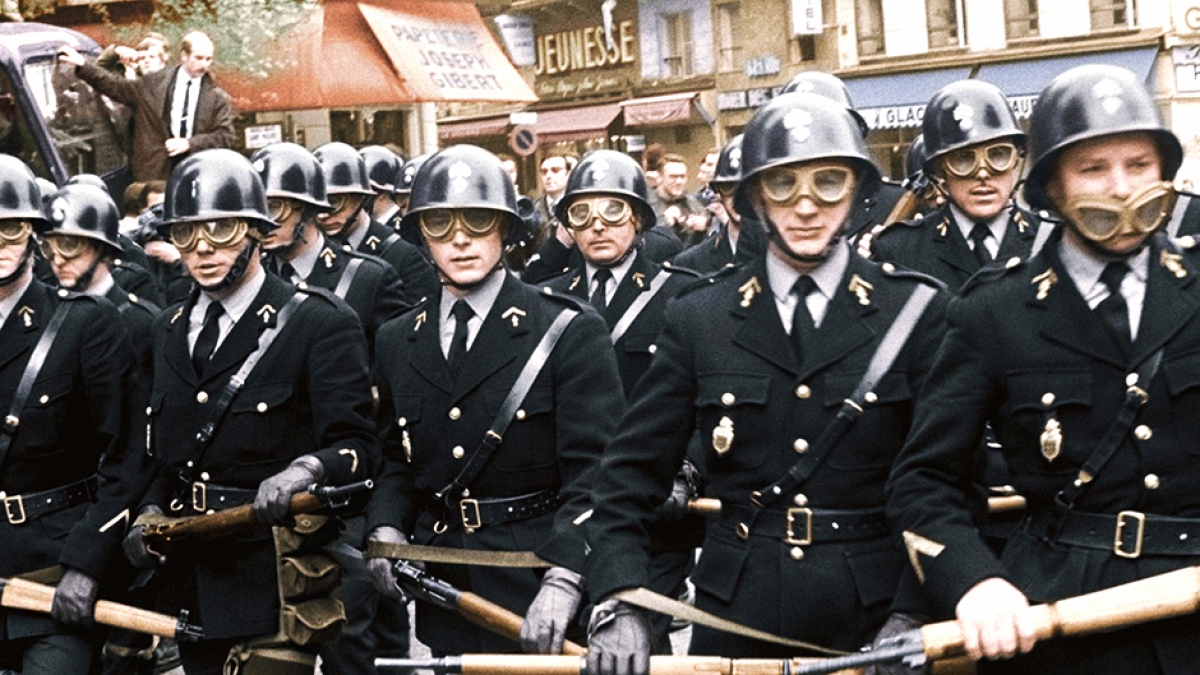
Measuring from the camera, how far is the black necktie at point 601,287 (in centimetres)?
898

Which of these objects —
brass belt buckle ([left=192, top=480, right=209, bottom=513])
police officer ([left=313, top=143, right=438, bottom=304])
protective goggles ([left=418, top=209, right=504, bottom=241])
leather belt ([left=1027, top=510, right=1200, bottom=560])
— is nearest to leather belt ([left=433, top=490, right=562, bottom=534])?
protective goggles ([left=418, top=209, right=504, bottom=241])

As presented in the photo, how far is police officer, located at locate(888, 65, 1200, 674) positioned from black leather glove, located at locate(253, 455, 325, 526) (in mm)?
2291

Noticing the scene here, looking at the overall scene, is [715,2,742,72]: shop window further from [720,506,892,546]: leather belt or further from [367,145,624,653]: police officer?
[720,506,892,546]: leather belt

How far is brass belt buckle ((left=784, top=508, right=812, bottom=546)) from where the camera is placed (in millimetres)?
4789

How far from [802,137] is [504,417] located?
1.49m

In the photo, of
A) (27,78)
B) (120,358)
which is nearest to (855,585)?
(120,358)

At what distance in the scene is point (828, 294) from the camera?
16.3 feet

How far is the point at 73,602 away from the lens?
6512mm

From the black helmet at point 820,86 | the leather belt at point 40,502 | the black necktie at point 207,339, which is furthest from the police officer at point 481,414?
the black helmet at point 820,86

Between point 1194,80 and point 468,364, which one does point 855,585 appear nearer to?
point 468,364

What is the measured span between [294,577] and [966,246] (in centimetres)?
312

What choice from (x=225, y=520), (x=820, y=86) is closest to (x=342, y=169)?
(x=820, y=86)

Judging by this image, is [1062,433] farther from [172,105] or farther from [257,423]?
[172,105]

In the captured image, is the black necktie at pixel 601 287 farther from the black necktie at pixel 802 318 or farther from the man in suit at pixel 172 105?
the man in suit at pixel 172 105
